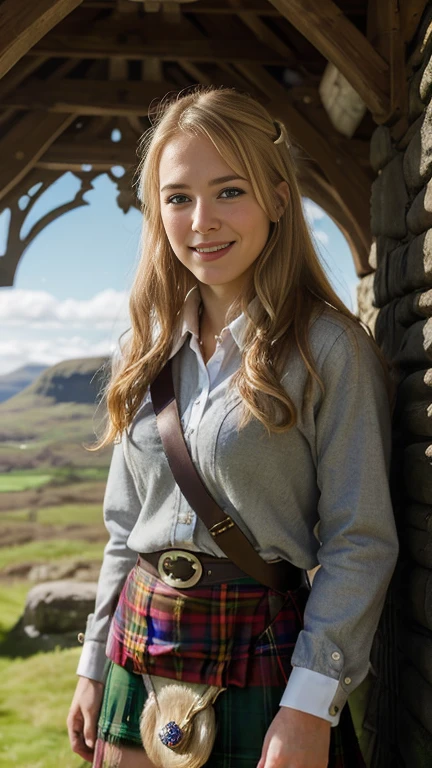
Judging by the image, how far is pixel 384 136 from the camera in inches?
100

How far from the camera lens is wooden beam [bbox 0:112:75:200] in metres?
4.88

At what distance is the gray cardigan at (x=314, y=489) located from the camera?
5.33 feet

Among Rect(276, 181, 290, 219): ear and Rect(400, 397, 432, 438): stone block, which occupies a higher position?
Rect(276, 181, 290, 219): ear

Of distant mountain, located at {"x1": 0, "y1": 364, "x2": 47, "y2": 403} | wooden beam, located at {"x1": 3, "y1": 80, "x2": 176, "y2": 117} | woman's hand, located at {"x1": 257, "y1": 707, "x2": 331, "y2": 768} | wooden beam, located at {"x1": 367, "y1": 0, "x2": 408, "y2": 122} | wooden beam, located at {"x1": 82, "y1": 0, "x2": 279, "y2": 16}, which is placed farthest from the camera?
distant mountain, located at {"x1": 0, "y1": 364, "x2": 47, "y2": 403}

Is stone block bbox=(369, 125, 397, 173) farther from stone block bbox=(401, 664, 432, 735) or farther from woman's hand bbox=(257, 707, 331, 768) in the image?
woman's hand bbox=(257, 707, 331, 768)

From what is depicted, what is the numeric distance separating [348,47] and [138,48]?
7.22 ft

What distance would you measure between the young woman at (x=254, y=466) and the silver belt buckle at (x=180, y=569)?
0.02m

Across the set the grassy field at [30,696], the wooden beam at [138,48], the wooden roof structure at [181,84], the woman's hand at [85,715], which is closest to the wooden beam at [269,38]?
the wooden roof structure at [181,84]

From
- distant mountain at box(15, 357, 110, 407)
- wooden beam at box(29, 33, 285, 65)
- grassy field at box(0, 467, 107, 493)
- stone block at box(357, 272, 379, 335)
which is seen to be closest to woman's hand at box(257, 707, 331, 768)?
stone block at box(357, 272, 379, 335)

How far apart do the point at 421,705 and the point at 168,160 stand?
1.42m

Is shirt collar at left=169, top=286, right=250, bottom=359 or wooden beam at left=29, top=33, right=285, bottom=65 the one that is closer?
shirt collar at left=169, top=286, right=250, bottom=359

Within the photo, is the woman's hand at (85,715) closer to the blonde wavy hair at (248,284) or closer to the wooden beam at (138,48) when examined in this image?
the blonde wavy hair at (248,284)

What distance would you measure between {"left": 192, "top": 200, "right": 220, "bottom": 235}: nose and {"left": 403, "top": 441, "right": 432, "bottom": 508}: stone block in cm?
71

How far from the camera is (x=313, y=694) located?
159 cm
